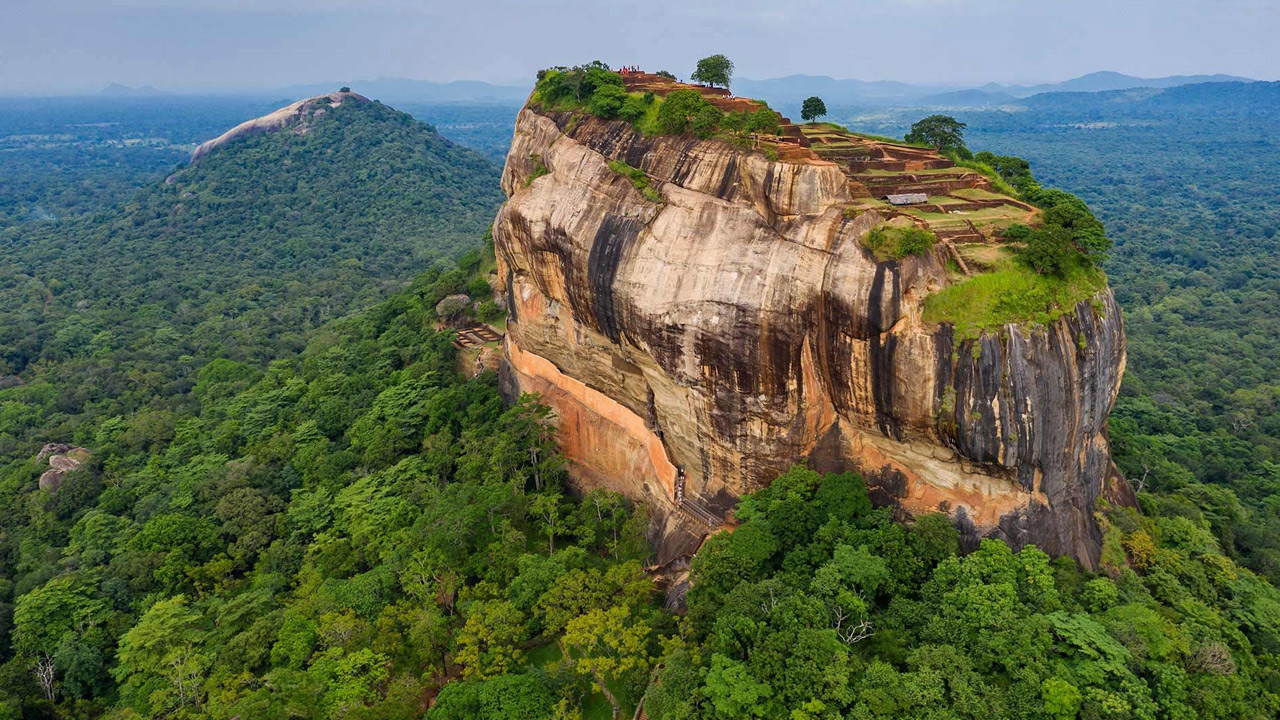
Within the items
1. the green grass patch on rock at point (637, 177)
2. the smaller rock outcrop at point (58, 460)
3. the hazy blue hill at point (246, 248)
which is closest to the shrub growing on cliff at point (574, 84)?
the green grass patch on rock at point (637, 177)

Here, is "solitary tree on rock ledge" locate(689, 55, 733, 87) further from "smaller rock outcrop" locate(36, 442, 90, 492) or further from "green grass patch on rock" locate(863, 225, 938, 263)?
"smaller rock outcrop" locate(36, 442, 90, 492)

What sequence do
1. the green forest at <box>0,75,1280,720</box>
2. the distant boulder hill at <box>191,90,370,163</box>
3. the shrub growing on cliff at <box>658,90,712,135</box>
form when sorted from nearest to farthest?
the green forest at <box>0,75,1280,720</box>, the shrub growing on cliff at <box>658,90,712,135</box>, the distant boulder hill at <box>191,90,370,163</box>

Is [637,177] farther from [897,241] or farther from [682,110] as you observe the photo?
[897,241]

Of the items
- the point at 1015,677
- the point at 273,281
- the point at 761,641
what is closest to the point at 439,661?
the point at 761,641

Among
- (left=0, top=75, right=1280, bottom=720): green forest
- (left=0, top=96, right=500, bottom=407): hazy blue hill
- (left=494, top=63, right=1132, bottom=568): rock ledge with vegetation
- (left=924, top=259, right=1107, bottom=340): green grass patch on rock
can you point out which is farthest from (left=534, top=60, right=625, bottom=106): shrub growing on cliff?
(left=0, top=96, right=500, bottom=407): hazy blue hill

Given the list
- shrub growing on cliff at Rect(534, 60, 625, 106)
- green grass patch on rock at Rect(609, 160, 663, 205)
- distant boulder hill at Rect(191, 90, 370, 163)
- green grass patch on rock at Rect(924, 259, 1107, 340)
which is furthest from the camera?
distant boulder hill at Rect(191, 90, 370, 163)

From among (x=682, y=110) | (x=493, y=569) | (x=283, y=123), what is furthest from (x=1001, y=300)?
(x=283, y=123)

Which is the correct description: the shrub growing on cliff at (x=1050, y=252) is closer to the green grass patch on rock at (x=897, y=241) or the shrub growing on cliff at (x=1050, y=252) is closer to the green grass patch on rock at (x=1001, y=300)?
the green grass patch on rock at (x=1001, y=300)
